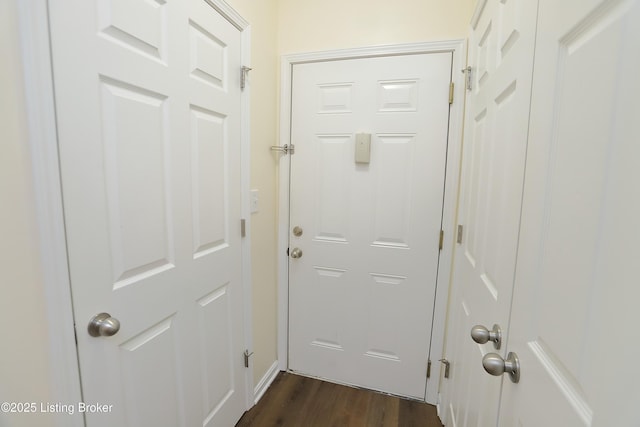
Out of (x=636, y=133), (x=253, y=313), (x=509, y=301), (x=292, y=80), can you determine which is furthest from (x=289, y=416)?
(x=292, y=80)

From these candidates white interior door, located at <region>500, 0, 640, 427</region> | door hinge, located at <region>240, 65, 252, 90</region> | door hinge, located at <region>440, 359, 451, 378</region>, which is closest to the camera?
white interior door, located at <region>500, 0, 640, 427</region>

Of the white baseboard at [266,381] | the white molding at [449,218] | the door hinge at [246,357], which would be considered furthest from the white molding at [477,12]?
the white baseboard at [266,381]

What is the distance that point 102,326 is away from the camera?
0.81m

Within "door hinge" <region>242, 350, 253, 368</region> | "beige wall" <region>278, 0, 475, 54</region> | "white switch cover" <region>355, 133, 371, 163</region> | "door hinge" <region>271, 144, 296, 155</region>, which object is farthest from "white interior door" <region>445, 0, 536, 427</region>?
"door hinge" <region>242, 350, 253, 368</region>

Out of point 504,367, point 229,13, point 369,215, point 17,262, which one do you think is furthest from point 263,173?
point 504,367

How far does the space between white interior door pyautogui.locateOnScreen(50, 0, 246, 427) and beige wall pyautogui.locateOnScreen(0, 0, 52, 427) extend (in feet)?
0.23

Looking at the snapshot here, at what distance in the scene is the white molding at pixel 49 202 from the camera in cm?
66

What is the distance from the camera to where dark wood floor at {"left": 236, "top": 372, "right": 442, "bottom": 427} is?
161 centimetres

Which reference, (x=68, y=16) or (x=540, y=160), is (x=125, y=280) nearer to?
(x=68, y=16)

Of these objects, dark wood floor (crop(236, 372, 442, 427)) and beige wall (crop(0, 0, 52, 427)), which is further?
dark wood floor (crop(236, 372, 442, 427))

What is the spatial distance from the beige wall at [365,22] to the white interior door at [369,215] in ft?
0.37

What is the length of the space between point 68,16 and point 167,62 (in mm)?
316

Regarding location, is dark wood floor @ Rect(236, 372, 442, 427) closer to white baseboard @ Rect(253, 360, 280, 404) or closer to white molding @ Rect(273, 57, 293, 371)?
white baseboard @ Rect(253, 360, 280, 404)

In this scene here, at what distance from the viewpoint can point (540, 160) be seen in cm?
61
